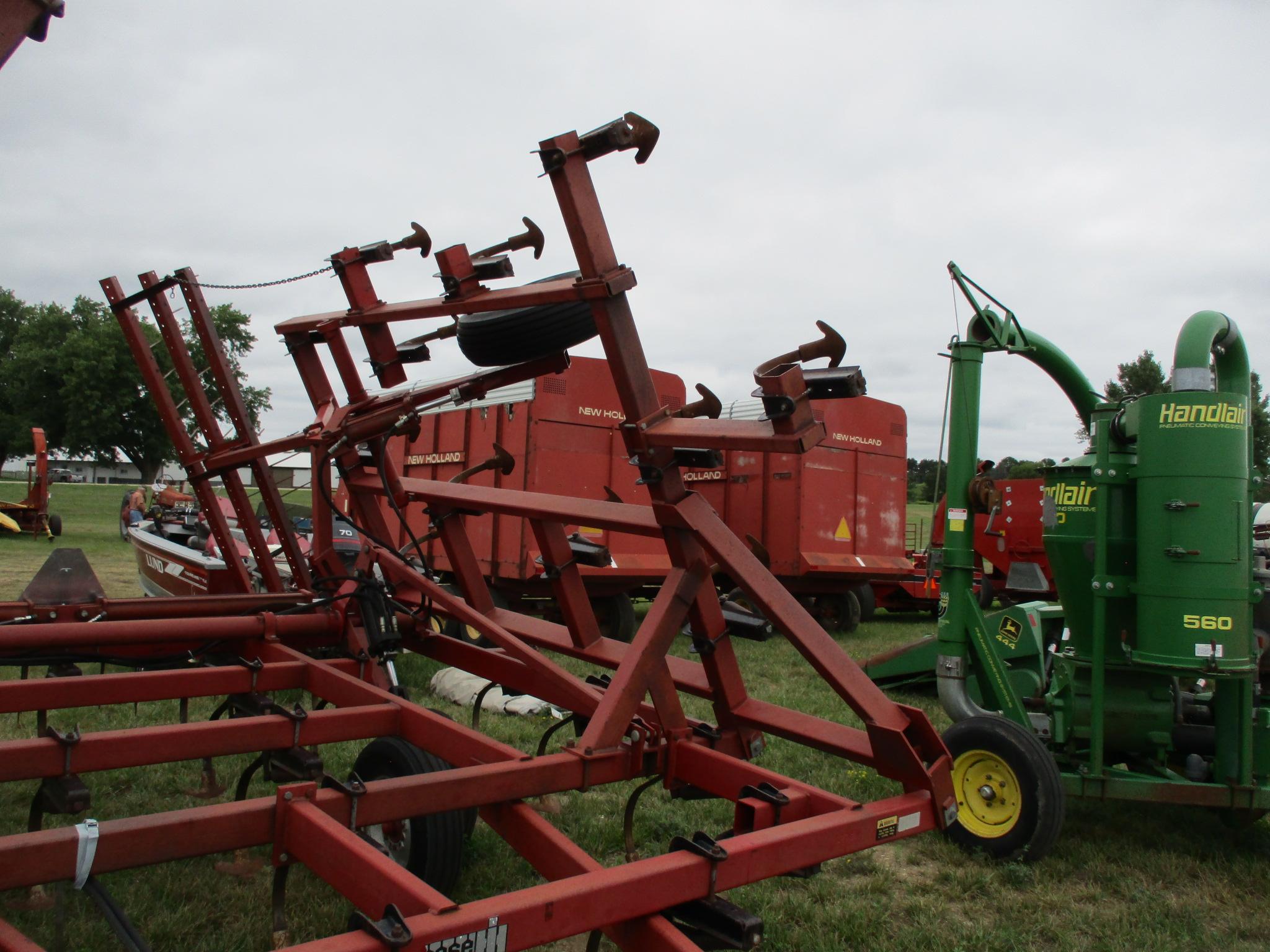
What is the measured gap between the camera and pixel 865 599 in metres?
11.7

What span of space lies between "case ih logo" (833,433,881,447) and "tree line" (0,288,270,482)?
37.3m

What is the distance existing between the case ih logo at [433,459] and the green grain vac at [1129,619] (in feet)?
21.4

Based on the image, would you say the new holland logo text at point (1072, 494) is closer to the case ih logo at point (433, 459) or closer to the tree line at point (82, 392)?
the case ih logo at point (433, 459)

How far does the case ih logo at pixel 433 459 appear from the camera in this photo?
10.2m

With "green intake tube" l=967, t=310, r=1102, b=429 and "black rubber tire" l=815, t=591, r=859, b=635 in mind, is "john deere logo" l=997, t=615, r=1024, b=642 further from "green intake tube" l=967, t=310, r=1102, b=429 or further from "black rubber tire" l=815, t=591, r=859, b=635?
"black rubber tire" l=815, t=591, r=859, b=635

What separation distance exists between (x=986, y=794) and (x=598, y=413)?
6248 millimetres

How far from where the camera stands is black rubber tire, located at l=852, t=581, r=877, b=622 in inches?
456

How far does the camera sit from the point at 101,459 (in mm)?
47781

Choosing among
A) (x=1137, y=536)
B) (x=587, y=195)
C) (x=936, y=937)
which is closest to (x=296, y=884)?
(x=936, y=937)

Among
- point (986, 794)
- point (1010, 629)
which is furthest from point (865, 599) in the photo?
point (986, 794)

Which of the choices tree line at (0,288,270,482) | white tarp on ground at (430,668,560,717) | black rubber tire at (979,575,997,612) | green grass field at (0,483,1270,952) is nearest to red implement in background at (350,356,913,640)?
black rubber tire at (979,575,997,612)

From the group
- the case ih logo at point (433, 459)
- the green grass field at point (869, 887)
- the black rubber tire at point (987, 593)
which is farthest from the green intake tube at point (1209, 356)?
the black rubber tire at point (987, 593)

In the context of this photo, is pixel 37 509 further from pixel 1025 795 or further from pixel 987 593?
pixel 1025 795

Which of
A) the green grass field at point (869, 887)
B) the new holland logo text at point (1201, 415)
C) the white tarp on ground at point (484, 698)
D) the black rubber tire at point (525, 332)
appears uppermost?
the black rubber tire at point (525, 332)
